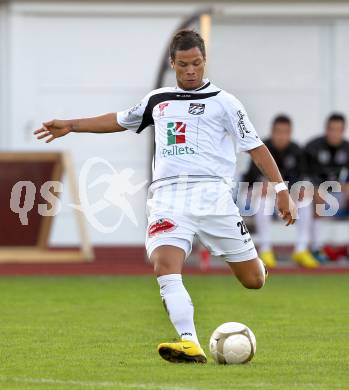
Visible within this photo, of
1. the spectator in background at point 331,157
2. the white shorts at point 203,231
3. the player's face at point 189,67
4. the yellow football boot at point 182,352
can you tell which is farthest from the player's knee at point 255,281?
the spectator in background at point 331,157

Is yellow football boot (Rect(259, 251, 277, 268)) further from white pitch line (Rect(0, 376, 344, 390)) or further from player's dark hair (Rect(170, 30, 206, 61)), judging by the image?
white pitch line (Rect(0, 376, 344, 390))

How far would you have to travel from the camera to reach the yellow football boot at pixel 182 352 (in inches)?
293

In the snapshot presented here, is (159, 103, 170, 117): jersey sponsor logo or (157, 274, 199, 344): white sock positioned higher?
(159, 103, 170, 117): jersey sponsor logo

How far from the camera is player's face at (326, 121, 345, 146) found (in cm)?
1664

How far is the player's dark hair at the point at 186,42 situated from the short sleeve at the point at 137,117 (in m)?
0.45

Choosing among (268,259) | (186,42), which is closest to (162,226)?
(186,42)

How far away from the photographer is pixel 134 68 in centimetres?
1944

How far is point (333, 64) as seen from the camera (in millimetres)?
20188

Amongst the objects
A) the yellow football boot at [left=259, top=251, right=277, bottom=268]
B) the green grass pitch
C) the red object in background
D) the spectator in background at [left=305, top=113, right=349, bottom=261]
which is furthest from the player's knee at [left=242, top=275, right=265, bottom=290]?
the red object in background

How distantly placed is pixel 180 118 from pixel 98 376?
5.86 ft

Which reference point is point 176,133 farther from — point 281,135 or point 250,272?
point 281,135

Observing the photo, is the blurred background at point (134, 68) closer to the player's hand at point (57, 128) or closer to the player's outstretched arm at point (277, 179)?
the player's hand at point (57, 128)

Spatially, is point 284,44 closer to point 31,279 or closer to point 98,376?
point 31,279

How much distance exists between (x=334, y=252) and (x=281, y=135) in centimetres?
188
